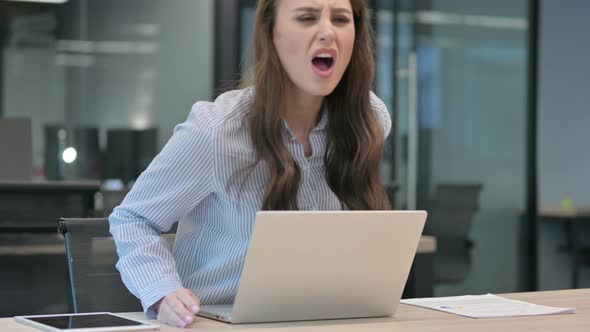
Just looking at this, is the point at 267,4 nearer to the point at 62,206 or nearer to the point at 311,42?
the point at 311,42

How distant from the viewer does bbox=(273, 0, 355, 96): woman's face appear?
212cm

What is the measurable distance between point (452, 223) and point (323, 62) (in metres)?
4.31

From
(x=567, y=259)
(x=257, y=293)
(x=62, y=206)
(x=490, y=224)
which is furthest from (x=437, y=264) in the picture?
(x=257, y=293)

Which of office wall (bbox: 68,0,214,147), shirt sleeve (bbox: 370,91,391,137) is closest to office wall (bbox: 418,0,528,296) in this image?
office wall (bbox: 68,0,214,147)

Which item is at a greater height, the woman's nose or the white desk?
the woman's nose

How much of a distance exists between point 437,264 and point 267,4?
435 centimetres

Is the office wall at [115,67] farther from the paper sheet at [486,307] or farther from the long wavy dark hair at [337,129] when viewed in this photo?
the paper sheet at [486,307]

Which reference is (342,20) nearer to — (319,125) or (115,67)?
(319,125)

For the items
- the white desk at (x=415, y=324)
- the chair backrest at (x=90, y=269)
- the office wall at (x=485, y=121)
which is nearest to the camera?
the white desk at (x=415, y=324)

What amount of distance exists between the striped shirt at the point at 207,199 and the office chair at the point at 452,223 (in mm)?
4202

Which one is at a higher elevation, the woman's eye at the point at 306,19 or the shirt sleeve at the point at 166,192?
the woman's eye at the point at 306,19

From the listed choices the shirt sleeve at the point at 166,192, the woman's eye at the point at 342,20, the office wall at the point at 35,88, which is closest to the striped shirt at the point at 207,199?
the shirt sleeve at the point at 166,192

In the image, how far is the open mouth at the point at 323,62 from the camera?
213 cm

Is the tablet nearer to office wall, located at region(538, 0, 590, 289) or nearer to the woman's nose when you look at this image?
the woman's nose
